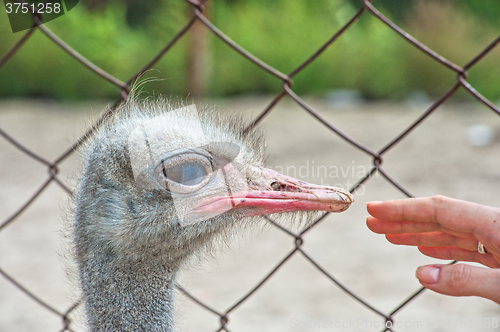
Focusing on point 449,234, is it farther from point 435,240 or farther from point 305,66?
point 305,66

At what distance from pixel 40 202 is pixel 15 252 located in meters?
1.37

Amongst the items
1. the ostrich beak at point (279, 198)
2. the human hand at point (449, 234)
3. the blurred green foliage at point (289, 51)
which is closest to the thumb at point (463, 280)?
the human hand at point (449, 234)

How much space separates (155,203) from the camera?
1237mm

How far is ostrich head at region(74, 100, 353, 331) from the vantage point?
1.22m

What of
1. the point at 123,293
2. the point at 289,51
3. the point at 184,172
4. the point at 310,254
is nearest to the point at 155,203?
the point at 184,172

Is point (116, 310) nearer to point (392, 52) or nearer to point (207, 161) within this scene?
point (207, 161)

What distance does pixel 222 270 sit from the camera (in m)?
4.01

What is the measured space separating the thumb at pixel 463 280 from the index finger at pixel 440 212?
0.08 metres

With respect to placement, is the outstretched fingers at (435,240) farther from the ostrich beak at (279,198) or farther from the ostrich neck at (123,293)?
the ostrich neck at (123,293)

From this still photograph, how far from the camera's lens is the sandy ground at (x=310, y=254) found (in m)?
3.16

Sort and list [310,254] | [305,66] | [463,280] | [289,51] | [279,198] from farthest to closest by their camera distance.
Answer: [289,51] < [310,254] < [305,66] < [279,198] < [463,280]

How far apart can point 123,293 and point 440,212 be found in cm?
72

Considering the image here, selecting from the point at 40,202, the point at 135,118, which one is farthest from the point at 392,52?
the point at 135,118

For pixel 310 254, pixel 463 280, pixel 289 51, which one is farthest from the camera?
pixel 289 51
